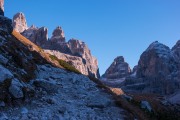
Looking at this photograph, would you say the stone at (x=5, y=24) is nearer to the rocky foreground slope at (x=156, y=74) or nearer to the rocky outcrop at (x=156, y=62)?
the rocky foreground slope at (x=156, y=74)

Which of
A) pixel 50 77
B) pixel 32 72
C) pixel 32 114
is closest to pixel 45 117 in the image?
pixel 32 114

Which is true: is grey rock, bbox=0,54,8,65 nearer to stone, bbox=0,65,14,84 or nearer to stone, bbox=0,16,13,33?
stone, bbox=0,65,14,84

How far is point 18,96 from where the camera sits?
19.8 m

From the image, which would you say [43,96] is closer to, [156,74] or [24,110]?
[24,110]

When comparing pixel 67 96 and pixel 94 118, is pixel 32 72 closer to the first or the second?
pixel 67 96

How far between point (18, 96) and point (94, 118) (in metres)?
5.63

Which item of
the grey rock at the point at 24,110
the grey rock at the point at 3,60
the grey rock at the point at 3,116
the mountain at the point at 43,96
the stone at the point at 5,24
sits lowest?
the grey rock at the point at 3,116

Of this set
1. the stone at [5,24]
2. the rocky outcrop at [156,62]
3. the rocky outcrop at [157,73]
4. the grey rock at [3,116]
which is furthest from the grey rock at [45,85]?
the rocky outcrop at [156,62]

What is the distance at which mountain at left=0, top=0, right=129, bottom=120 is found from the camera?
743 inches

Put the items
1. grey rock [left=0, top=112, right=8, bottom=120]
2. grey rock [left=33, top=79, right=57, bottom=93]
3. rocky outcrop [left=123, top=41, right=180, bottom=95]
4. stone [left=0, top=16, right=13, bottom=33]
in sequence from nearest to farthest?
grey rock [left=0, top=112, right=8, bottom=120] < grey rock [left=33, top=79, right=57, bottom=93] < stone [left=0, top=16, right=13, bottom=33] < rocky outcrop [left=123, top=41, right=180, bottom=95]

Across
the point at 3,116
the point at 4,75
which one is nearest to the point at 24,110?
the point at 3,116

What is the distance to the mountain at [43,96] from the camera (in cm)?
1888

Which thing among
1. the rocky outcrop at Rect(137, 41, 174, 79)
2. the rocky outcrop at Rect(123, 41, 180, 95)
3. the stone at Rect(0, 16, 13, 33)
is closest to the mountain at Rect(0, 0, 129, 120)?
the stone at Rect(0, 16, 13, 33)

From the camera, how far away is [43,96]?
23.1m
